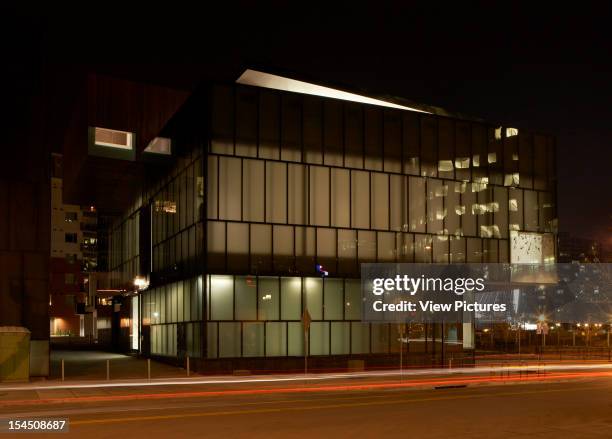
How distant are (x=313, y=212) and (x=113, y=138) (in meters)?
13.7

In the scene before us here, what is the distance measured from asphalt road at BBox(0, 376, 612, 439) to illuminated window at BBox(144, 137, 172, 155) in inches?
801

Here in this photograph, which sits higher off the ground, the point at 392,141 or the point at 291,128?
the point at 291,128

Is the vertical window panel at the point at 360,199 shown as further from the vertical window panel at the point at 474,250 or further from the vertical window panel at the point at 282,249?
the vertical window panel at the point at 474,250

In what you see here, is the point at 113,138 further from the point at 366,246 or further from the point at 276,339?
the point at 366,246

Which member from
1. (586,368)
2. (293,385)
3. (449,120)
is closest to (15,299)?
(293,385)

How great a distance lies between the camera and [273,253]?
35.9 meters

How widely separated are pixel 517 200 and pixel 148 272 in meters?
22.7

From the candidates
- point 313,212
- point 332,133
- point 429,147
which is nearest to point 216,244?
point 313,212

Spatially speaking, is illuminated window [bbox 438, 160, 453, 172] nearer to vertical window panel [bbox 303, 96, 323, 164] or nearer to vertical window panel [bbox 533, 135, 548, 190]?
vertical window panel [bbox 533, 135, 548, 190]

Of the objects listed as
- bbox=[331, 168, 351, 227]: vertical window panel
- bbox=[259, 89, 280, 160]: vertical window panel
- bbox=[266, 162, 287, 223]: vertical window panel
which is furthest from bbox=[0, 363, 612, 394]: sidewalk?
bbox=[259, 89, 280, 160]: vertical window panel

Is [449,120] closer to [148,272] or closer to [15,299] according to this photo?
[148,272]

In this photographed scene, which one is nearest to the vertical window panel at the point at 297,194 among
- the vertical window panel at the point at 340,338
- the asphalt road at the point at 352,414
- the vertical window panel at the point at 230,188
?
the vertical window panel at the point at 230,188

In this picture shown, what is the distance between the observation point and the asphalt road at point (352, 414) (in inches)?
591

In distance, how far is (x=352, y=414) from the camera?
714 inches
